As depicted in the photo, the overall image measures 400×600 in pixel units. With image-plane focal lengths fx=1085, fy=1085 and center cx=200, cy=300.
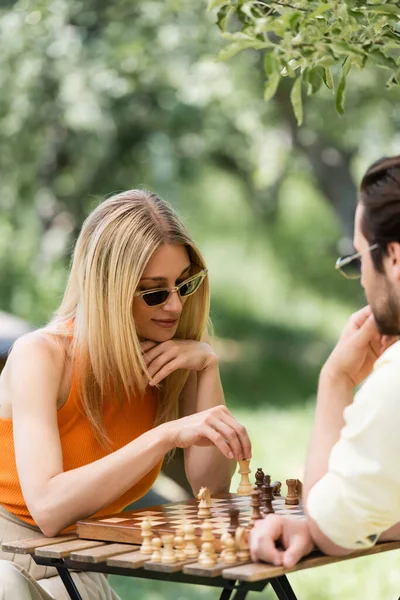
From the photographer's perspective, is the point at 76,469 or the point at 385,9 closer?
the point at 385,9

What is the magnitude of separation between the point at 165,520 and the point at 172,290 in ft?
→ 2.47

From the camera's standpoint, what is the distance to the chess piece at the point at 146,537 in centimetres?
243

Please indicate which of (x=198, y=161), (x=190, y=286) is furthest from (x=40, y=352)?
(x=198, y=161)

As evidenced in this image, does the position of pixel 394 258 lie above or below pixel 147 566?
above

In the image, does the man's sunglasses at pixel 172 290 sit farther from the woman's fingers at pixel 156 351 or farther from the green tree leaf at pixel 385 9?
the green tree leaf at pixel 385 9

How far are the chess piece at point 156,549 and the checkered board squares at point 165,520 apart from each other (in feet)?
0.31

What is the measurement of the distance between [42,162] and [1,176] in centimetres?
57

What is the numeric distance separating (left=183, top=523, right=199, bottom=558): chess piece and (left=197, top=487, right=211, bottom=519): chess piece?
1.25ft

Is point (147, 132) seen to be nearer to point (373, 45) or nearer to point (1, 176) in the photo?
point (1, 176)

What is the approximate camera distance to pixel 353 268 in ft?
8.17

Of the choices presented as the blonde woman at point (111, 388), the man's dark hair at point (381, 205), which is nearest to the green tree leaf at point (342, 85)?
the man's dark hair at point (381, 205)

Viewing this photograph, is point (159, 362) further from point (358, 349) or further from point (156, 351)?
point (358, 349)

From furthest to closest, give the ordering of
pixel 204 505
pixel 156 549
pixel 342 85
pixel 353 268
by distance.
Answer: pixel 204 505 < pixel 342 85 < pixel 353 268 < pixel 156 549

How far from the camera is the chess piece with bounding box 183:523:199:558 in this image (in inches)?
93.1
